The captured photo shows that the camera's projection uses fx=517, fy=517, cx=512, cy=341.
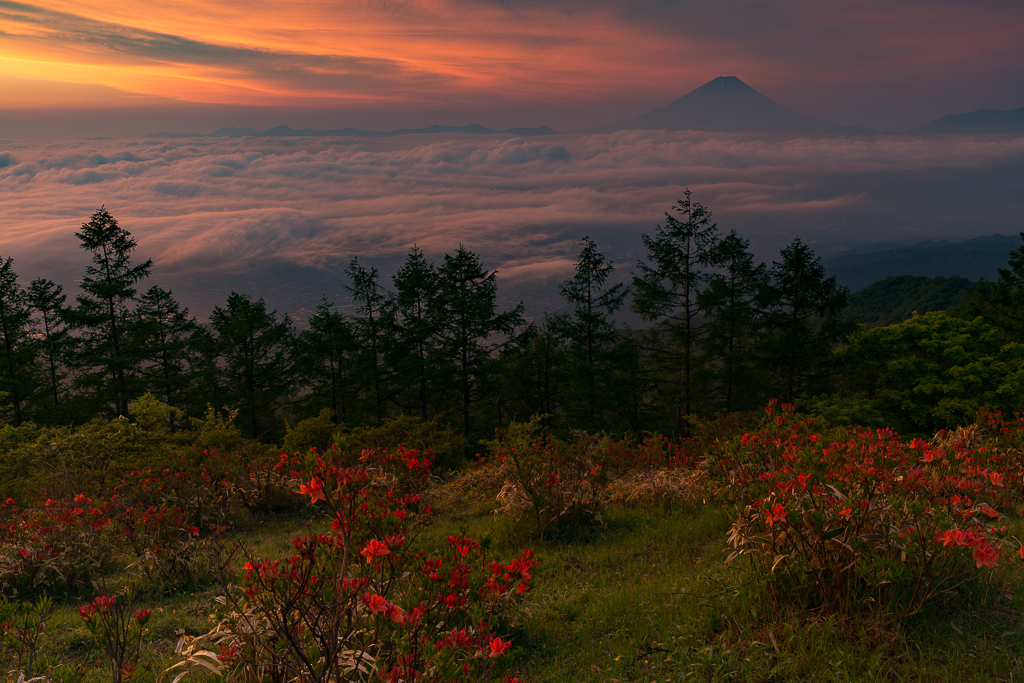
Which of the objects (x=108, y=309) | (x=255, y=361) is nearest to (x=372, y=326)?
(x=255, y=361)

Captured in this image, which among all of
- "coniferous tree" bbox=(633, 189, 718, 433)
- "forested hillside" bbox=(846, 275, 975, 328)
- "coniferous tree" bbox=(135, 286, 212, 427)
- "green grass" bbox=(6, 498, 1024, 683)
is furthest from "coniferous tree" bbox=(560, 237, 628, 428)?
"forested hillside" bbox=(846, 275, 975, 328)

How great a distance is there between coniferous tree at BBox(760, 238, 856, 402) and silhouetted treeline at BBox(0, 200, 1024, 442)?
3.1 inches

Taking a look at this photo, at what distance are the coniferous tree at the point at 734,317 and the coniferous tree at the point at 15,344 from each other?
1484 inches

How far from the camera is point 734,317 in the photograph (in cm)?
2903

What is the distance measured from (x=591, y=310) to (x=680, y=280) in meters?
5.19

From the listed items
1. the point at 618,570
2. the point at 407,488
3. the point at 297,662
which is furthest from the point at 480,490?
the point at 297,662

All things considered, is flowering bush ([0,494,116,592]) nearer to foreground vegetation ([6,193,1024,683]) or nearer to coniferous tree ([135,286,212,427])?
foreground vegetation ([6,193,1024,683])

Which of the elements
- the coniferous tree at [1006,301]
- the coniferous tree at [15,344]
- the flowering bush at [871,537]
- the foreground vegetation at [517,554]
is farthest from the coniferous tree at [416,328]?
the coniferous tree at [1006,301]

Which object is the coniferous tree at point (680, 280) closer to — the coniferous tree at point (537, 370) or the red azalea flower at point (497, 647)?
the coniferous tree at point (537, 370)

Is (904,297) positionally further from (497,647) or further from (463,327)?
(497,647)

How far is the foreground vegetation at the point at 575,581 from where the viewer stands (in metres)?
2.88

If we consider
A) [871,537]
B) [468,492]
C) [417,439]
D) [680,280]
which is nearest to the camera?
[871,537]

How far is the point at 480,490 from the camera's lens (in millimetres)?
9445

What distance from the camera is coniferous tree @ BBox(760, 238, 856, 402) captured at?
94.5 ft
